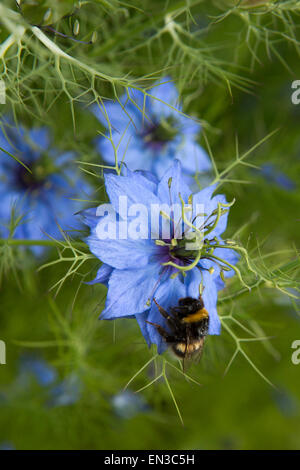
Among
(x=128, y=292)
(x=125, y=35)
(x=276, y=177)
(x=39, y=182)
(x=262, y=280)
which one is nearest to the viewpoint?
(x=128, y=292)

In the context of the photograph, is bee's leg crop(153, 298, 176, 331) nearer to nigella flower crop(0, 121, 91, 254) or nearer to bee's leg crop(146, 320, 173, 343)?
bee's leg crop(146, 320, 173, 343)

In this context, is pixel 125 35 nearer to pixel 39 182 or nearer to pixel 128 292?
pixel 39 182

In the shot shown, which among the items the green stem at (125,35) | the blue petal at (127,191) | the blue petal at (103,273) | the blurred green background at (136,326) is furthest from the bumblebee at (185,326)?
the green stem at (125,35)

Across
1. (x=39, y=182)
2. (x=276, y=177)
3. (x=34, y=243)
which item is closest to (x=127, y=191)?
(x=34, y=243)

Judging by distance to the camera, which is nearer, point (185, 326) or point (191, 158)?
point (185, 326)

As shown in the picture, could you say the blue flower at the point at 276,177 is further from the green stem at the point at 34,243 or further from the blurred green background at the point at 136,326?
the green stem at the point at 34,243
